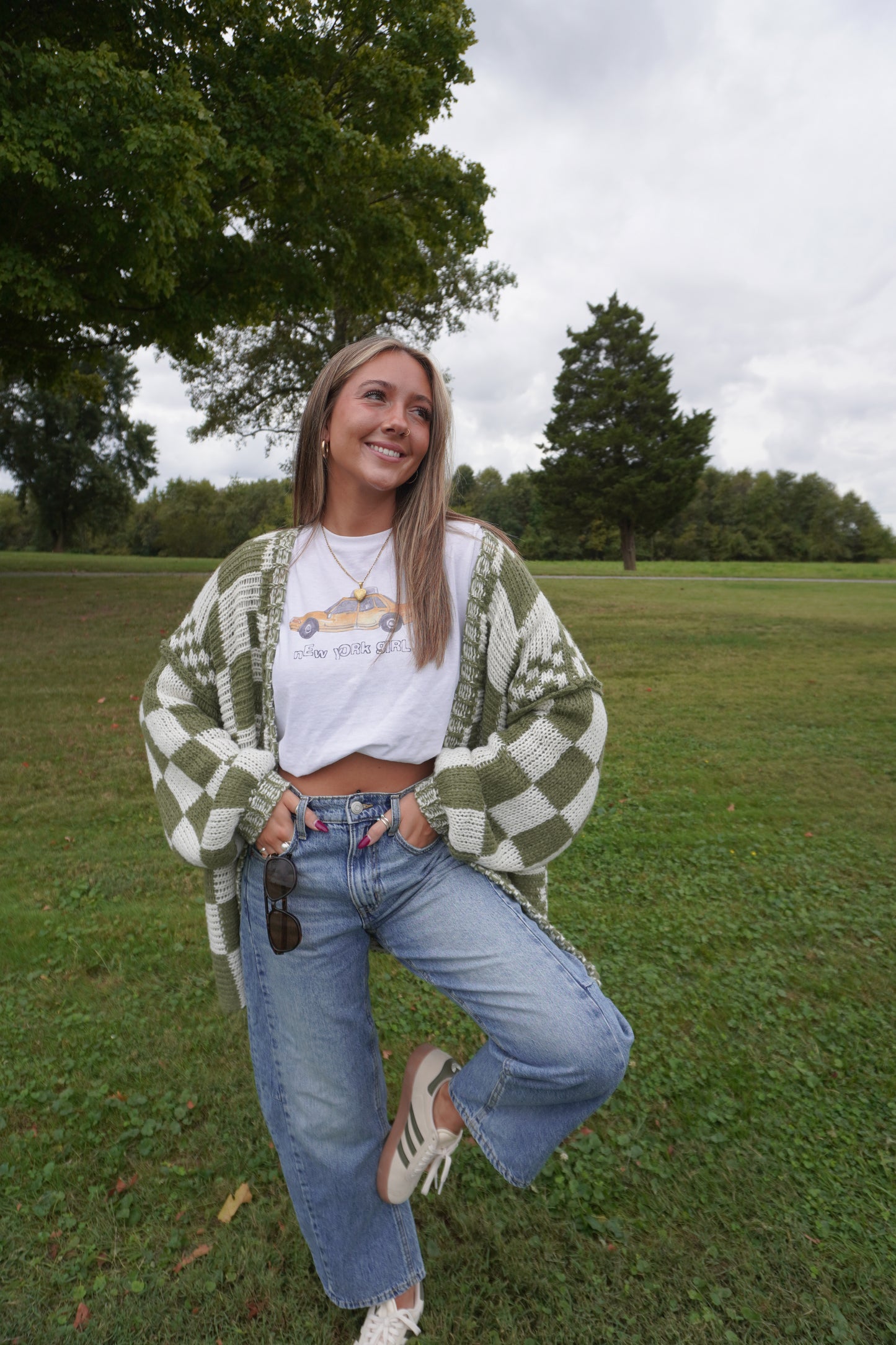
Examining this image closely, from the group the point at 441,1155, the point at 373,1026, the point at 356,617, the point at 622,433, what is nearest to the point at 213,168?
the point at 356,617

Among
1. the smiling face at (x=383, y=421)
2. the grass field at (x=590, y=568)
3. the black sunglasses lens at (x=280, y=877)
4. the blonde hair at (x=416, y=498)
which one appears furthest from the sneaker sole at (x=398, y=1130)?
the grass field at (x=590, y=568)

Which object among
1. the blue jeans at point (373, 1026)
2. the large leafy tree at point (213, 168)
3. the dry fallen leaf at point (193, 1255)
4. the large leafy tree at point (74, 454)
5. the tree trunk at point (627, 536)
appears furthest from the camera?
the tree trunk at point (627, 536)

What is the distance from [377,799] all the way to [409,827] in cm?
11

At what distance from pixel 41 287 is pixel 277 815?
37.0 ft

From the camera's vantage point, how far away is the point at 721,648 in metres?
13.9

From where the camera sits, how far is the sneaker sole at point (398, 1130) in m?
2.17

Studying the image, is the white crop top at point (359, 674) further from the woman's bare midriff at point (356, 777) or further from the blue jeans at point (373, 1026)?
the blue jeans at point (373, 1026)

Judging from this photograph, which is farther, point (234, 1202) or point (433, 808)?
point (234, 1202)

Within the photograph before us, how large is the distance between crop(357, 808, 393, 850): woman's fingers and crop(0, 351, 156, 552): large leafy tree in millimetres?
43282

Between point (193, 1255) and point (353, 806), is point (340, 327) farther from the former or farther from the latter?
point (193, 1255)

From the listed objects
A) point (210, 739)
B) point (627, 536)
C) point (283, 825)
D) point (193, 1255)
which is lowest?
point (193, 1255)

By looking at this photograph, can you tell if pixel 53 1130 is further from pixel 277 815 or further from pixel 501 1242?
pixel 277 815

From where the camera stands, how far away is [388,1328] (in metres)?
2.23

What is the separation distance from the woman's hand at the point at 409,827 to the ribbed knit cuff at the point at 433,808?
0.5 inches
